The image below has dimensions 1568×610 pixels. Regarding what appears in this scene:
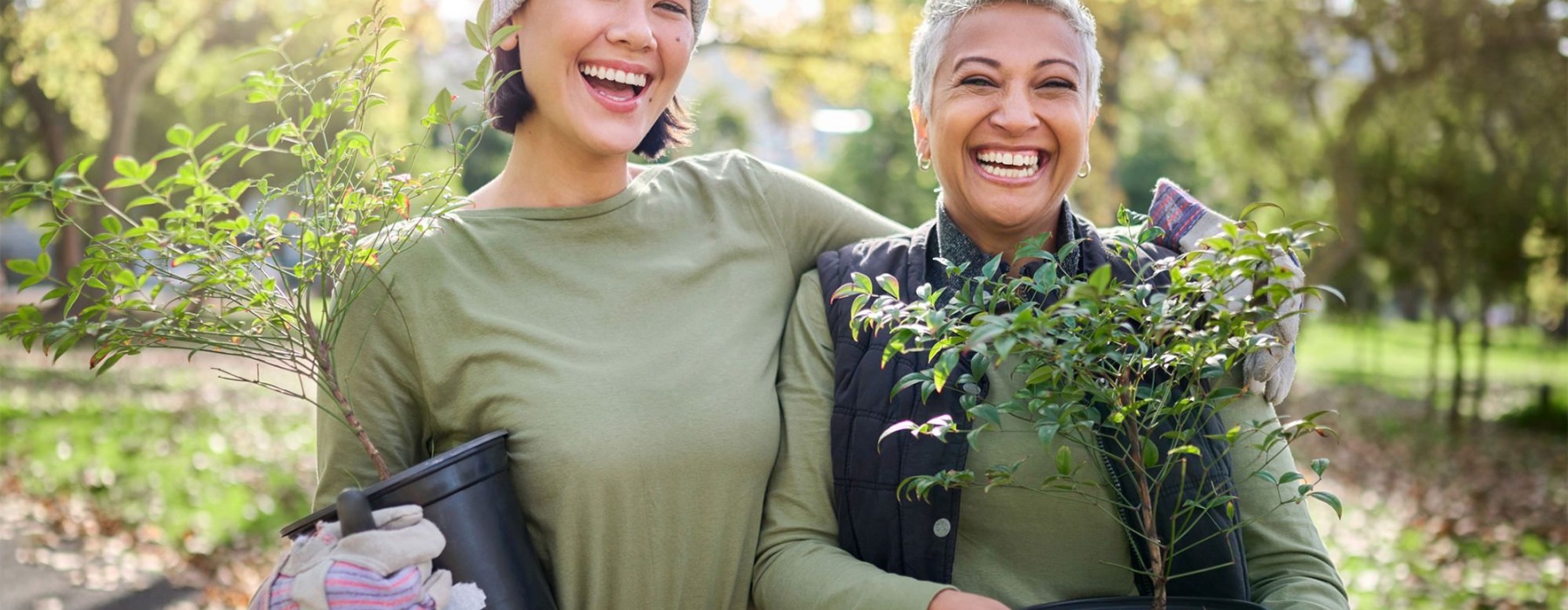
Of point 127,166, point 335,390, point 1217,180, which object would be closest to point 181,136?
point 127,166

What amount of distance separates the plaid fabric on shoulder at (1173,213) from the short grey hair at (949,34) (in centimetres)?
21

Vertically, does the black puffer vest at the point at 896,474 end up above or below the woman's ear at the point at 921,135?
below

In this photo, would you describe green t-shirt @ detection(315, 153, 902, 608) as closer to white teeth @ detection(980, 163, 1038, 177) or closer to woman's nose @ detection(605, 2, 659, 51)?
woman's nose @ detection(605, 2, 659, 51)

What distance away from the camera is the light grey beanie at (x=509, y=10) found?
2.29 metres

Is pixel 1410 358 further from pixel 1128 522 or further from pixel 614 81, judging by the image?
pixel 614 81

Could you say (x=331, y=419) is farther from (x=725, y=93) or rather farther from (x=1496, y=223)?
(x=725, y=93)

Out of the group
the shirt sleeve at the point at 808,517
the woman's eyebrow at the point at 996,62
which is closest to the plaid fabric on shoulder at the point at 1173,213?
the woman's eyebrow at the point at 996,62

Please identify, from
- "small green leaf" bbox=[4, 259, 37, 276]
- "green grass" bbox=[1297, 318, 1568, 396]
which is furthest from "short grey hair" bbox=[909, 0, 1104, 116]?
"green grass" bbox=[1297, 318, 1568, 396]

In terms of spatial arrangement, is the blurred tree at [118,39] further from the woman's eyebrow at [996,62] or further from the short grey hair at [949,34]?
the woman's eyebrow at [996,62]

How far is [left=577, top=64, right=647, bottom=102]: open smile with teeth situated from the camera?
2.29 metres

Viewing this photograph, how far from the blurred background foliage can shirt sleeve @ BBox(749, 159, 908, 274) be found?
4364 mm

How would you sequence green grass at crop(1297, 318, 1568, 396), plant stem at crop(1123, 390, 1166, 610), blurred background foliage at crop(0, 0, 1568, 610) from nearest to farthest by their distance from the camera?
1. plant stem at crop(1123, 390, 1166, 610)
2. blurred background foliage at crop(0, 0, 1568, 610)
3. green grass at crop(1297, 318, 1568, 396)

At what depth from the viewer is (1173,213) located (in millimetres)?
2262

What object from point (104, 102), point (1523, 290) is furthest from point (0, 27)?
point (1523, 290)
